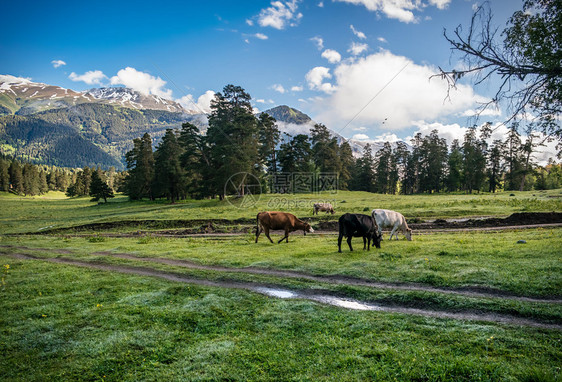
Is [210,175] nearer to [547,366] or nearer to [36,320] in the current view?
[36,320]

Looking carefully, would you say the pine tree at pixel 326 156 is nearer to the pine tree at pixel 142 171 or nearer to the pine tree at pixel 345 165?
the pine tree at pixel 345 165

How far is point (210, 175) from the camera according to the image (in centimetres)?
5756

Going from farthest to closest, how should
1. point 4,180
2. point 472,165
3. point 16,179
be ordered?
1. point 16,179
2. point 4,180
3. point 472,165

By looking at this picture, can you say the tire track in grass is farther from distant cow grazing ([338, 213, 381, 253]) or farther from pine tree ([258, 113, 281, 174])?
pine tree ([258, 113, 281, 174])

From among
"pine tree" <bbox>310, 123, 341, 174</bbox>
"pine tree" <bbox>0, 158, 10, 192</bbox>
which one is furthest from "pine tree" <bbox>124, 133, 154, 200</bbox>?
"pine tree" <bbox>0, 158, 10, 192</bbox>

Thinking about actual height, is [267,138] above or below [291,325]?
above

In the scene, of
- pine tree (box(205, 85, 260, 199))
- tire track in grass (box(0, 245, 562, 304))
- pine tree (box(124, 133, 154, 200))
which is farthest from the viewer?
pine tree (box(124, 133, 154, 200))

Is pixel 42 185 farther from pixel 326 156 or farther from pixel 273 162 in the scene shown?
pixel 326 156

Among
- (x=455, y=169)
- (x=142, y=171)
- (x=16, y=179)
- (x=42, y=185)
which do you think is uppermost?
(x=455, y=169)

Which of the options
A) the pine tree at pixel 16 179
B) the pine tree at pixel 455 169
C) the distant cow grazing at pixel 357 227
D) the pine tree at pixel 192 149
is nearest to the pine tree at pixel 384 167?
the pine tree at pixel 455 169

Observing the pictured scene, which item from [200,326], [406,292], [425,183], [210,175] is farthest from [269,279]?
[425,183]

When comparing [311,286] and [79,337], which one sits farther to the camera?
[311,286]

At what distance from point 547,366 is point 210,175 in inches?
2223

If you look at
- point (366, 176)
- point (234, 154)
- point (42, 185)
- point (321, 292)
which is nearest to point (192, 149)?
point (234, 154)
